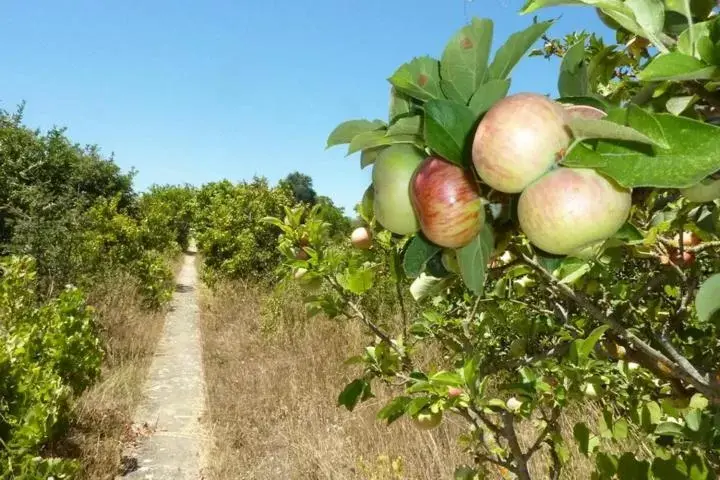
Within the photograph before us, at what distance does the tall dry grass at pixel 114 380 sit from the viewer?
3969 mm

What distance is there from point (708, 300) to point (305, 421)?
423 centimetres

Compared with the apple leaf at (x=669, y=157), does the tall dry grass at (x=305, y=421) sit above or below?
below

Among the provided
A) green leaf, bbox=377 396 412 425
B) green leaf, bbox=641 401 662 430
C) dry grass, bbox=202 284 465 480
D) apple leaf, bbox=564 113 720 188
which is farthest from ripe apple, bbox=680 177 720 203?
dry grass, bbox=202 284 465 480

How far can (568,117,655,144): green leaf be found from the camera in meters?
0.36

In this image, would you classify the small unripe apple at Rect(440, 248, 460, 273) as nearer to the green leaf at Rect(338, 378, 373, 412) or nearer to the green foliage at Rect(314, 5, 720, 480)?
the green foliage at Rect(314, 5, 720, 480)

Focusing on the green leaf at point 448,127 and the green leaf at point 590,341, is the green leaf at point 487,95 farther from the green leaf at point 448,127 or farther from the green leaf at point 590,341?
the green leaf at point 590,341

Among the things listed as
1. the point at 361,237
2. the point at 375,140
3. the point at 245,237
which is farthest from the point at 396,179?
the point at 245,237

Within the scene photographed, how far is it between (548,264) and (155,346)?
754 centimetres

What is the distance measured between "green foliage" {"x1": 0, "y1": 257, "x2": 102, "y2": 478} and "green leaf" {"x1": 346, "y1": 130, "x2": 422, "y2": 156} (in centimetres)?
312

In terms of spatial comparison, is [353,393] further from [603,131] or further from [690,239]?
[603,131]

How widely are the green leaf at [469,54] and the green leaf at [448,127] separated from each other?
4cm

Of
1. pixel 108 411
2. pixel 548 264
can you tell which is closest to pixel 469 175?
pixel 548 264

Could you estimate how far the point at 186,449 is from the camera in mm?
4480

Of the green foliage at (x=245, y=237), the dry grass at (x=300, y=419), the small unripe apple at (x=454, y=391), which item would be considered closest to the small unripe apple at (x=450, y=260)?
the small unripe apple at (x=454, y=391)
